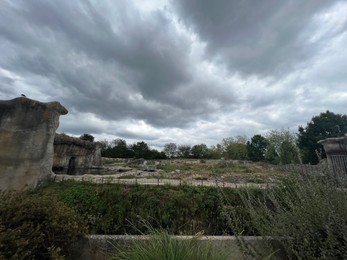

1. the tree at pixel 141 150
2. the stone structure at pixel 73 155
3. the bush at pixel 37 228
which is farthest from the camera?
the tree at pixel 141 150

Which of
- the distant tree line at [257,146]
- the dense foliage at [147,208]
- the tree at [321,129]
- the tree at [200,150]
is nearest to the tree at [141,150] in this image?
the distant tree line at [257,146]

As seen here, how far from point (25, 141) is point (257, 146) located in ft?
175

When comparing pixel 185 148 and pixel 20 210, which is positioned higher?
pixel 185 148

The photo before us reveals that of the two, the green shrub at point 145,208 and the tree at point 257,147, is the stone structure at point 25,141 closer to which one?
the green shrub at point 145,208

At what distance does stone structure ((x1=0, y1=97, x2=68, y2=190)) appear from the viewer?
16.0ft

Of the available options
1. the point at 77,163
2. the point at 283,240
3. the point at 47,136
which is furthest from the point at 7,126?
the point at 77,163

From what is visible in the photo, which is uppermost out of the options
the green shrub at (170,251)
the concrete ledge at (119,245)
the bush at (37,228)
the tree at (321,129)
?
the tree at (321,129)

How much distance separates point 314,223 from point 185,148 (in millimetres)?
52561

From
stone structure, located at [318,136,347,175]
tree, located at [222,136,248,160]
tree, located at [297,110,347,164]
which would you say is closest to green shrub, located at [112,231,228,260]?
stone structure, located at [318,136,347,175]

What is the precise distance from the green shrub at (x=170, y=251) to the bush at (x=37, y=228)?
649 millimetres

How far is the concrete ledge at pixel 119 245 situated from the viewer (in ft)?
8.91

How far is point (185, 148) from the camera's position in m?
54.8

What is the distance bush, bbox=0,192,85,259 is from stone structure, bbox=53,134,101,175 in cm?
1203

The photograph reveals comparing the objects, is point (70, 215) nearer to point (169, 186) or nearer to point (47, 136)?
point (169, 186)
